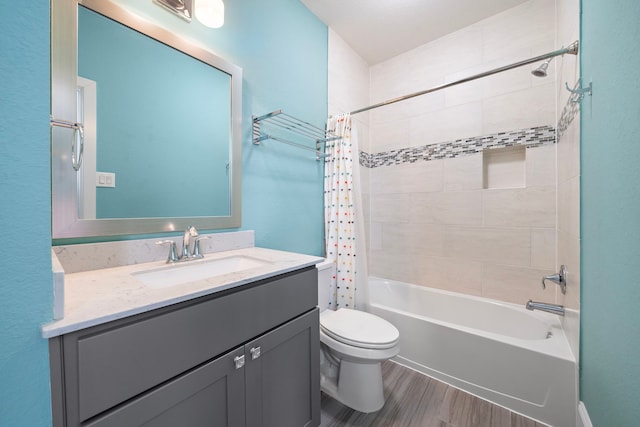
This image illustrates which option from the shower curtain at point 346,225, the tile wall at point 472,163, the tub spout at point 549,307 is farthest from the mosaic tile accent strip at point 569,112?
the shower curtain at point 346,225

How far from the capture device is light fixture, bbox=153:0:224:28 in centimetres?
120

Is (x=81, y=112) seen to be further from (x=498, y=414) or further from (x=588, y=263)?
(x=498, y=414)

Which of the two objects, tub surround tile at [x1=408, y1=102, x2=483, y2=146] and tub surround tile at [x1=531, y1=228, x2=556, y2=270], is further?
tub surround tile at [x1=408, y1=102, x2=483, y2=146]

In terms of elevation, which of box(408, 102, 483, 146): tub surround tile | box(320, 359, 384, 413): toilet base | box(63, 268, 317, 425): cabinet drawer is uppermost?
box(408, 102, 483, 146): tub surround tile

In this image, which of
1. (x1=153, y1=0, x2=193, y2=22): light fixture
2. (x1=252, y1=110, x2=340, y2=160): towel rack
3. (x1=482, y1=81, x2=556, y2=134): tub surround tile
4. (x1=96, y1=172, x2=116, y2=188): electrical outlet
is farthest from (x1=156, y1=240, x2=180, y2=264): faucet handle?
(x1=482, y1=81, x2=556, y2=134): tub surround tile

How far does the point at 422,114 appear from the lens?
237cm

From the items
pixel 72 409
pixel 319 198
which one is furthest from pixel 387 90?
pixel 72 409

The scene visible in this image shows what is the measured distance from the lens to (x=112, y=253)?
1.03 meters

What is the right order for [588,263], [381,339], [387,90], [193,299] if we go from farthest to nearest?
[387,90] < [381,339] < [588,263] < [193,299]

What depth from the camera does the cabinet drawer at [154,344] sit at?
55cm

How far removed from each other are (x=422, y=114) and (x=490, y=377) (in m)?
2.13

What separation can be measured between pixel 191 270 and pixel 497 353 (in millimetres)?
1815

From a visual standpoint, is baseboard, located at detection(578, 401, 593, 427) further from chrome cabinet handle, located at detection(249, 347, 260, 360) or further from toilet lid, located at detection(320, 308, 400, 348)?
chrome cabinet handle, located at detection(249, 347, 260, 360)

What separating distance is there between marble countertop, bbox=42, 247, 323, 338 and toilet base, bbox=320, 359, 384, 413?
A: 0.84 meters
